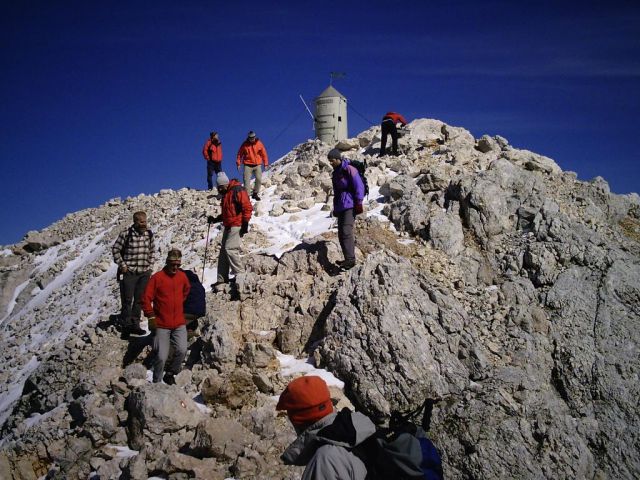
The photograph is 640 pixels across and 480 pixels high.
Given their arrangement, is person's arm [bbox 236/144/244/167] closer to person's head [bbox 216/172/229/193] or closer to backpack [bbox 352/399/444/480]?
person's head [bbox 216/172/229/193]

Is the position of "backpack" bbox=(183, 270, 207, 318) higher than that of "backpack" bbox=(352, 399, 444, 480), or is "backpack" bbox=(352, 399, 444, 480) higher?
"backpack" bbox=(183, 270, 207, 318)

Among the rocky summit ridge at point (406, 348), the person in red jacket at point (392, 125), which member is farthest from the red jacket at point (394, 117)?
the rocky summit ridge at point (406, 348)

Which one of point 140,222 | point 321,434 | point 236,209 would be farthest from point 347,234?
point 321,434

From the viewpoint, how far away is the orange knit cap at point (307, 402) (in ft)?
13.1

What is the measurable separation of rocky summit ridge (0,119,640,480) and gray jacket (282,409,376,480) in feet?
11.5

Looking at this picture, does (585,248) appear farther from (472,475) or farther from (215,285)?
(215,285)

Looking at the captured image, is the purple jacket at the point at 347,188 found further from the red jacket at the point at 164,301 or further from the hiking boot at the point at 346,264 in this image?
the red jacket at the point at 164,301

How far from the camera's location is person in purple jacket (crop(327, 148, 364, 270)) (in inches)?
448

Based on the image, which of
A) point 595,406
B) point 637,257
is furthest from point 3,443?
point 637,257

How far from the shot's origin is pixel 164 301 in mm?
9211

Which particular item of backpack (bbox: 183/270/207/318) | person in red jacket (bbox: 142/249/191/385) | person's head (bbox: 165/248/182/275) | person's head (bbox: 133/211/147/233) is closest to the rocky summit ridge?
backpack (bbox: 183/270/207/318)

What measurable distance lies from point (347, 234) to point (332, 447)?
784 cm

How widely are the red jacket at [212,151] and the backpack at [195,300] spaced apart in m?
11.8

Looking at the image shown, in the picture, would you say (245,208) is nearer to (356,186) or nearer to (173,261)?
(356,186)
